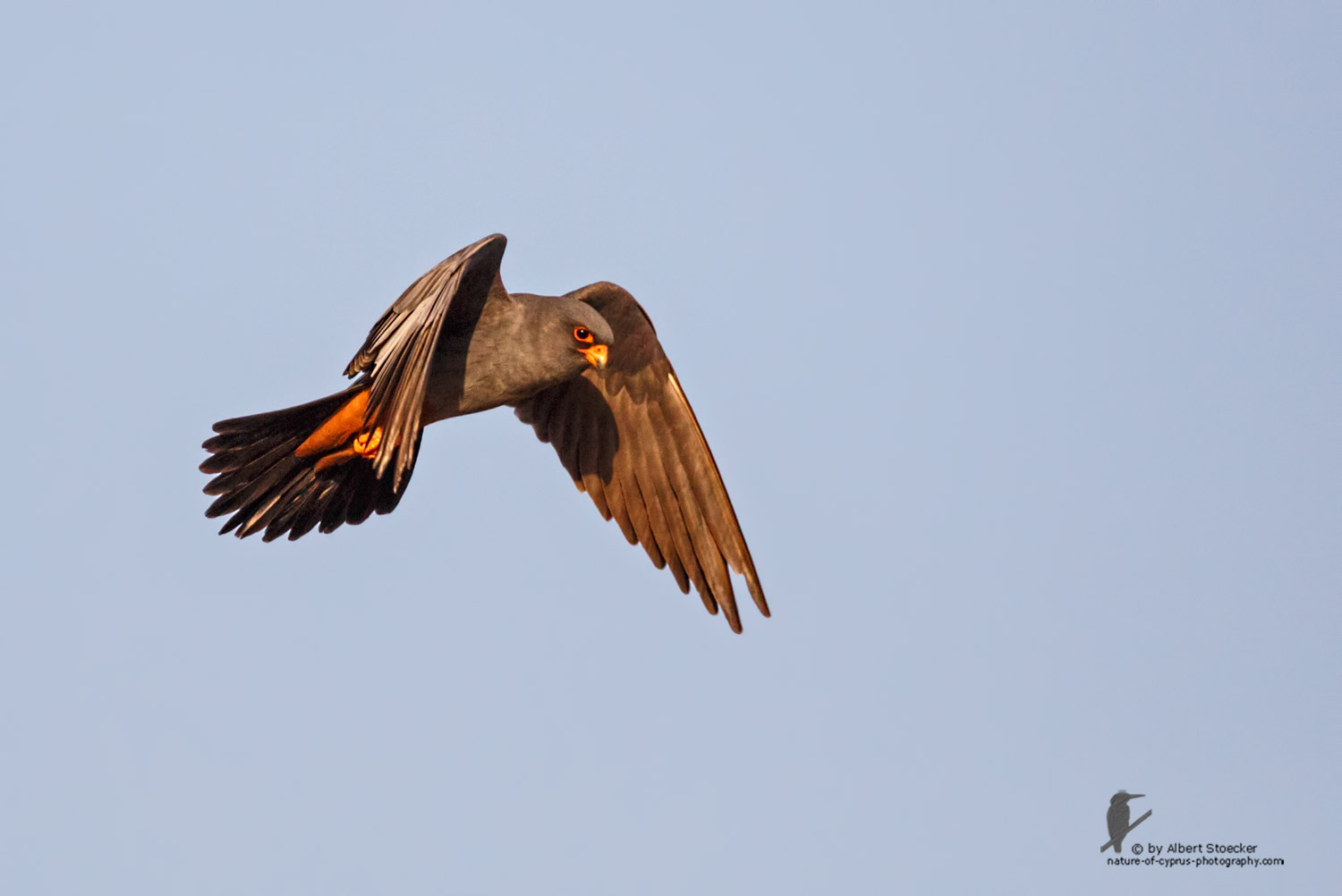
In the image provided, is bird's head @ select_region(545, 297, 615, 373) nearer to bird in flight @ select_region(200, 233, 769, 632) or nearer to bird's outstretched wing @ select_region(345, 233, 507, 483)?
bird in flight @ select_region(200, 233, 769, 632)

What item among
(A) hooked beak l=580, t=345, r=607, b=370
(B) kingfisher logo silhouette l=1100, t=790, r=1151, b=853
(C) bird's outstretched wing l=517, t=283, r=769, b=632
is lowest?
(B) kingfisher logo silhouette l=1100, t=790, r=1151, b=853

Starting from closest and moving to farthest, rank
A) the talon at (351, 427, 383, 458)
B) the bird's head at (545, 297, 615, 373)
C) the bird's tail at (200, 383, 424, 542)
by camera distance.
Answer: the talon at (351, 427, 383, 458) < the bird's tail at (200, 383, 424, 542) < the bird's head at (545, 297, 615, 373)

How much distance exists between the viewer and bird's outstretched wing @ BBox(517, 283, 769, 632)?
12211mm

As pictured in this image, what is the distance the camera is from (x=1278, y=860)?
1412 centimetres

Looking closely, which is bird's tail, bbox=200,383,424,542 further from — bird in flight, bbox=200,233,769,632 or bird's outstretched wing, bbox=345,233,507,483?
bird's outstretched wing, bbox=345,233,507,483

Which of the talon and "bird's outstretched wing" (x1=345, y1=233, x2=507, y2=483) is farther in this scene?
the talon

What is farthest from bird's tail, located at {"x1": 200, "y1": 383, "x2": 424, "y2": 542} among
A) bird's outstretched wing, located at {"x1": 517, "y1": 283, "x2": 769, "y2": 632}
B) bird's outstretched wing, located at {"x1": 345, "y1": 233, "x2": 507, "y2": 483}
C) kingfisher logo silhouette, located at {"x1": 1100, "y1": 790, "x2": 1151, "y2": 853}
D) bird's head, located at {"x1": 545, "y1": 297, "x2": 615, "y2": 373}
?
kingfisher logo silhouette, located at {"x1": 1100, "y1": 790, "x2": 1151, "y2": 853}

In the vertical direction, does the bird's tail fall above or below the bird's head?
below

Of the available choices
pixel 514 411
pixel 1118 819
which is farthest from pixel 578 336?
pixel 1118 819

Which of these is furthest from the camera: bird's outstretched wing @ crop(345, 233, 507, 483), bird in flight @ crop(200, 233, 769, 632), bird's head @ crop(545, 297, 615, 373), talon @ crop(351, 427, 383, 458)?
bird's head @ crop(545, 297, 615, 373)

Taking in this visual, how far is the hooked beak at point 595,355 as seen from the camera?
1091cm

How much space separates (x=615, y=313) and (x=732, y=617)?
7.64ft

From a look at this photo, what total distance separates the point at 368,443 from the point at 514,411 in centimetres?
233

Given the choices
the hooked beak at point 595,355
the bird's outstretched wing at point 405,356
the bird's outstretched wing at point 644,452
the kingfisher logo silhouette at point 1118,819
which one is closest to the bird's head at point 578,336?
the hooked beak at point 595,355
